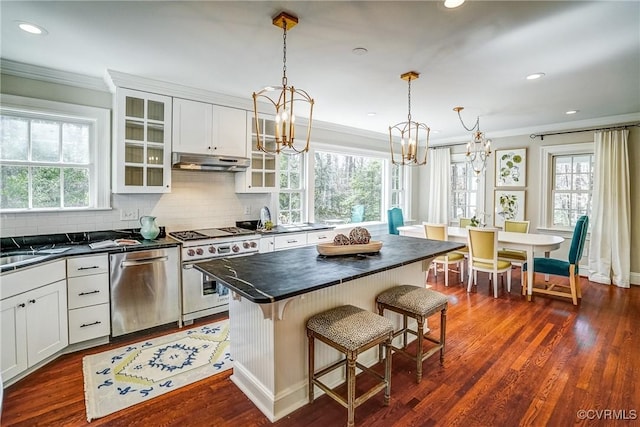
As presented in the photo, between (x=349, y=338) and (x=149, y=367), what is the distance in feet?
5.70

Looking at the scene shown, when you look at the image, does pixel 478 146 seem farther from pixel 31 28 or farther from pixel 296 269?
pixel 31 28

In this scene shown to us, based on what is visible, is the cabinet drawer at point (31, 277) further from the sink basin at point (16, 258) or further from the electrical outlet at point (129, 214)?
the electrical outlet at point (129, 214)

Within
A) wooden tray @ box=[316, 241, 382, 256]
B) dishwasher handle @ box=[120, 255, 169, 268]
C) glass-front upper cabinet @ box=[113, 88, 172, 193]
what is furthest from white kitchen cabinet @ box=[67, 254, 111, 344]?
wooden tray @ box=[316, 241, 382, 256]

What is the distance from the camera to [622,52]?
104 inches

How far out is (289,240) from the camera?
13.6 feet

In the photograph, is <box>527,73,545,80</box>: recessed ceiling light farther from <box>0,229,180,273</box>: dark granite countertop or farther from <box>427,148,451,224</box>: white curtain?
<box>0,229,180,273</box>: dark granite countertop

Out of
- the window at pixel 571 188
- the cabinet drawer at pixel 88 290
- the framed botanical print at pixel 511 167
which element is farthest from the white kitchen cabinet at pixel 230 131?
the window at pixel 571 188

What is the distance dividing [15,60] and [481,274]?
257 inches

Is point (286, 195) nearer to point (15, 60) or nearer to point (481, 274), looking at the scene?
point (15, 60)

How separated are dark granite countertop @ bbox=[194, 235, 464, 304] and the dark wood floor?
35.1 inches

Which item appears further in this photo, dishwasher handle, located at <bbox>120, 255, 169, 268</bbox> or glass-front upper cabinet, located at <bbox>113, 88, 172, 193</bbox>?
glass-front upper cabinet, located at <bbox>113, 88, 172, 193</bbox>

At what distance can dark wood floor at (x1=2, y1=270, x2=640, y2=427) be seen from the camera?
6.54 feet

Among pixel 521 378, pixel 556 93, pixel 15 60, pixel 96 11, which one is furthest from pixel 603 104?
pixel 15 60

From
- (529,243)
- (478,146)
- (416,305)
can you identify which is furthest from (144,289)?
(478,146)
